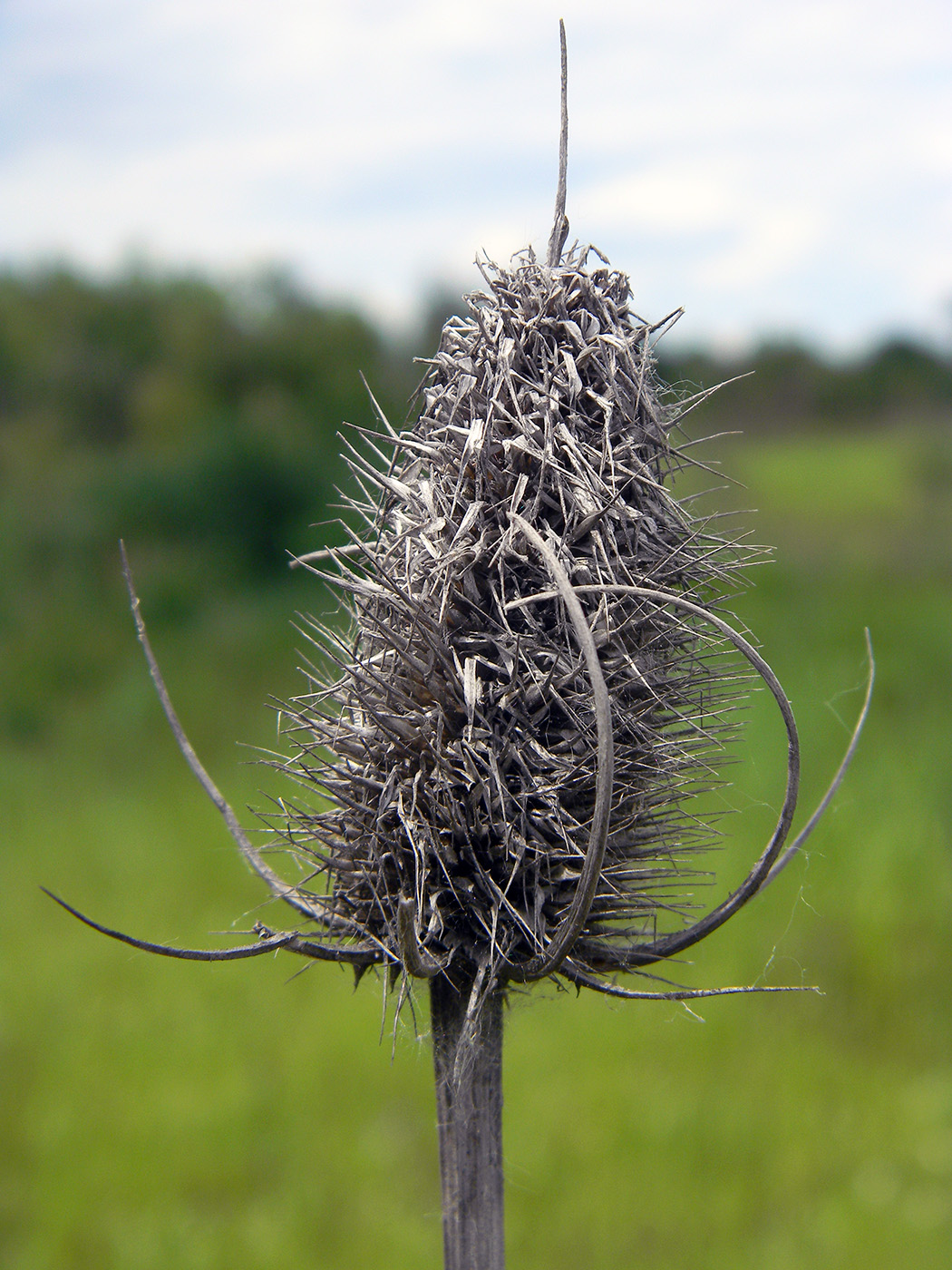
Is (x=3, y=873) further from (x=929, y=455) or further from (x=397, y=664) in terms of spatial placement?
(x=929, y=455)

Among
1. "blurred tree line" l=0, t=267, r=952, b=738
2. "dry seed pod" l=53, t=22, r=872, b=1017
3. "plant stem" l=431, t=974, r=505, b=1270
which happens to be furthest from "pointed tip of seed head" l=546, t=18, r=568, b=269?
"blurred tree line" l=0, t=267, r=952, b=738

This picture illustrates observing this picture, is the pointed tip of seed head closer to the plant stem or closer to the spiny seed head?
the spiny seed head

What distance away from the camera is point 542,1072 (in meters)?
8.46

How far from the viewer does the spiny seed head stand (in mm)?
1504

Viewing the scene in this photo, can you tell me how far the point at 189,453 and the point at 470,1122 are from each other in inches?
670

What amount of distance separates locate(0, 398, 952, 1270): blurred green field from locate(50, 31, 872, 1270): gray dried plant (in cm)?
301

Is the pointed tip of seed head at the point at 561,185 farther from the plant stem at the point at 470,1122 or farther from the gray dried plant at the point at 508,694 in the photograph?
the plant stem at the point at 470,1122

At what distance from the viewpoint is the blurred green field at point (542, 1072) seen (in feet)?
22.4

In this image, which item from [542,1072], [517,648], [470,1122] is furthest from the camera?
[542,1072]

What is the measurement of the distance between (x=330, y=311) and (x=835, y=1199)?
20053 millimetres

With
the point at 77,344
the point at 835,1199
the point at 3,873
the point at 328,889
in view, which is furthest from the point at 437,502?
the point at 77,344

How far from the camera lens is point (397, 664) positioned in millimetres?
1623

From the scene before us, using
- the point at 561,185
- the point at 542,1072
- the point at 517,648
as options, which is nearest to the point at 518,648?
the point at 517,648

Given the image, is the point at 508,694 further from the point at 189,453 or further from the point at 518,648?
the point at 189,453
